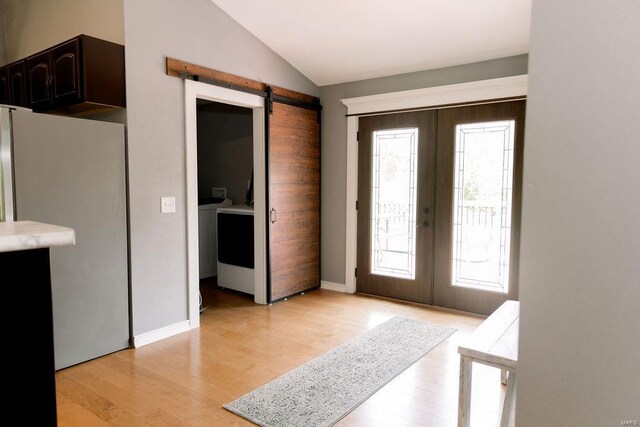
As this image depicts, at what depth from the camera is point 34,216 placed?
272cm

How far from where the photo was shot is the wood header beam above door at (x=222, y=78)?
3.44m

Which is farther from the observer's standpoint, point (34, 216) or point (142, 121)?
point (142, 121)

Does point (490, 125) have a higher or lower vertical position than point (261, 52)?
lower

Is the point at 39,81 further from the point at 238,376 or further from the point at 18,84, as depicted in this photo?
the point at 238,376

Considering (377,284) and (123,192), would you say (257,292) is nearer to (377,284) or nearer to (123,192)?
(377,284)

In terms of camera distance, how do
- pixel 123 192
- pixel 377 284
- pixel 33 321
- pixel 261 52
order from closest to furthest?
pixel 33 321 < pixel 123 192 < pixel 261 52 < pixel 377 284

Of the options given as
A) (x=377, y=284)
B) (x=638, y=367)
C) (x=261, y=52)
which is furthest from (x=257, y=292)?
(x=638, y=367)

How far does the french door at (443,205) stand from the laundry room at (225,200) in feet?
4.56

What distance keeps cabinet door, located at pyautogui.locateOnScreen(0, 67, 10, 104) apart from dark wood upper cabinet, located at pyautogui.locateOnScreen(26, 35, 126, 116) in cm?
68

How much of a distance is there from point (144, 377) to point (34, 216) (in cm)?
131

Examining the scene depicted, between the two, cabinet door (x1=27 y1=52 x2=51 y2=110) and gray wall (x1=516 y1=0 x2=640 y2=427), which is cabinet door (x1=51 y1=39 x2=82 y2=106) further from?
gray wall (x1=516 y1=0 x2=640 y2=427)

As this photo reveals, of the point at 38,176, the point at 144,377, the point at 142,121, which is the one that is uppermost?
the point at 142,121

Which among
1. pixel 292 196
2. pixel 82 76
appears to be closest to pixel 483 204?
pixel 292 196

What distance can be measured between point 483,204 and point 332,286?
2.08m
